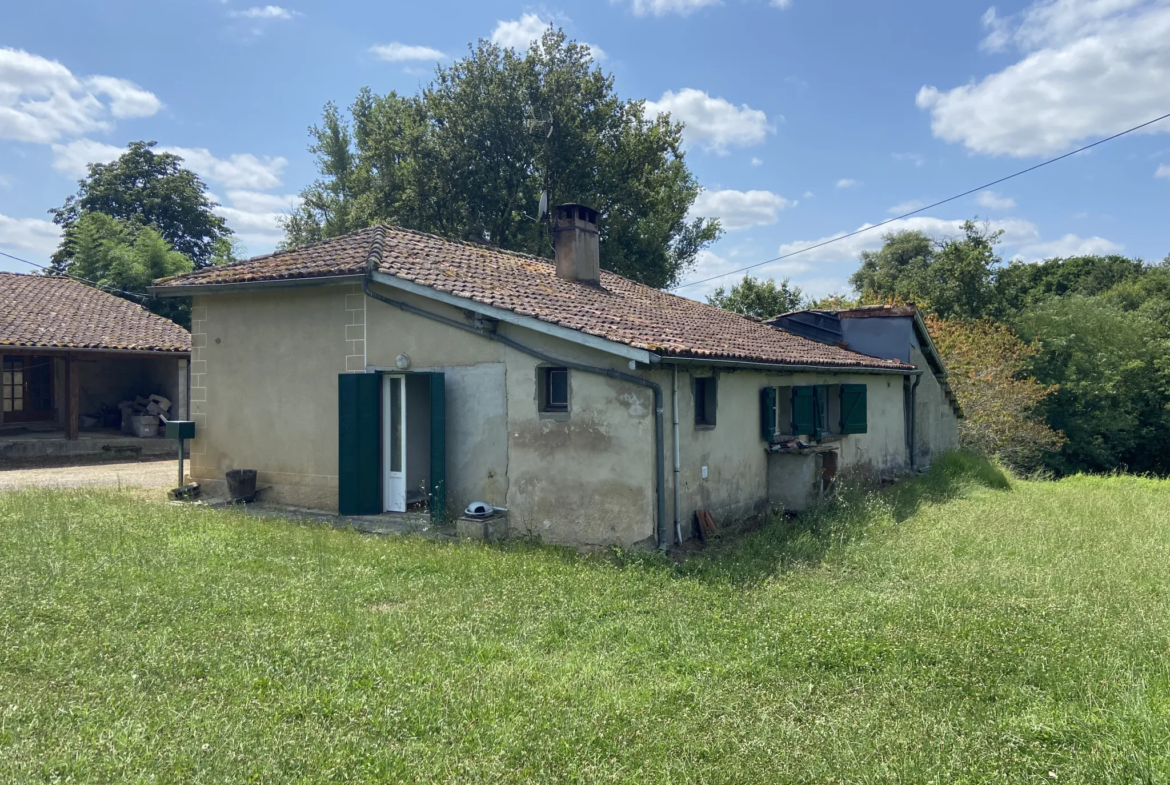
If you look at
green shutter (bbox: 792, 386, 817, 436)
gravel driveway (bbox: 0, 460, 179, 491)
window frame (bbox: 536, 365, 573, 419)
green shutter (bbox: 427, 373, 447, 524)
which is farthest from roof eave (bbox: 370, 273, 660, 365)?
gravel driveway (bbox: 0, 460, 179, 491)

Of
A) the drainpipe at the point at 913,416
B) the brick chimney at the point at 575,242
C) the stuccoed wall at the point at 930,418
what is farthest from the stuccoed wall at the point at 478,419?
the stuccoed wall at the point at 930,418

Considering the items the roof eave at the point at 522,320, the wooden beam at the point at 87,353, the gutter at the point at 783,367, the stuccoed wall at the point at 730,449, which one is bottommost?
the stuccoed wall at the point at 730,449

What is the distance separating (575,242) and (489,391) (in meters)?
4.37

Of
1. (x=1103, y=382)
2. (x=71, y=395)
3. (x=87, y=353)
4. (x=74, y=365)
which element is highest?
(x=87, y=353)

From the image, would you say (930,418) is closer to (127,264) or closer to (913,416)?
(913,416)

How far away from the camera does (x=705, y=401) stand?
392 inches

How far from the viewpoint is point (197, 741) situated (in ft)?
12.8

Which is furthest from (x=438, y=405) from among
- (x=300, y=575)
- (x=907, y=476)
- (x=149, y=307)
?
(x=149, y=307)

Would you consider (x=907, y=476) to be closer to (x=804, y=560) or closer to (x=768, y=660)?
(x=804, y=560)

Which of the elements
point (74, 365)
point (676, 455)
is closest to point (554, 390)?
point (676, 455)

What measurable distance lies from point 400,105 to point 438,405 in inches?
847

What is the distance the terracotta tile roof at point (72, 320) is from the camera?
58.7 feet

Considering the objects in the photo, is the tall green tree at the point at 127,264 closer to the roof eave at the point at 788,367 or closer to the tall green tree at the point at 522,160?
the tall green tree at the point at 522,160

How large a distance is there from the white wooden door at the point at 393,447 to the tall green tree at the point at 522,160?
604 inches
